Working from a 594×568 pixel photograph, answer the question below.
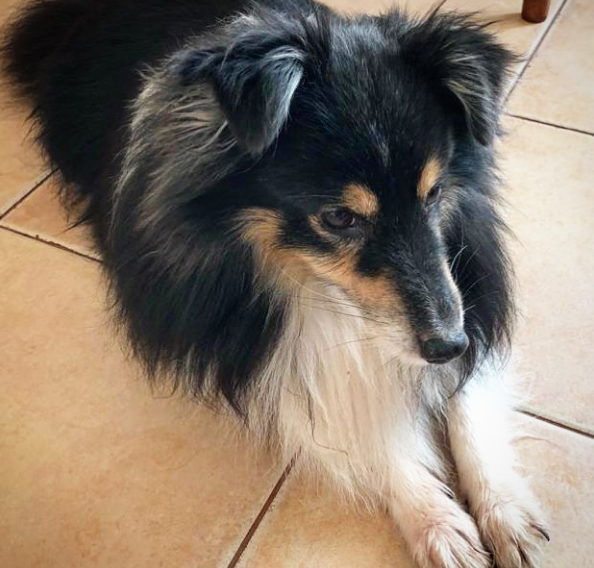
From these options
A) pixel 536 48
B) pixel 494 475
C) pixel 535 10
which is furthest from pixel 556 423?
pixel 535 10

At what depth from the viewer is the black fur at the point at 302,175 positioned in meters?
1.02

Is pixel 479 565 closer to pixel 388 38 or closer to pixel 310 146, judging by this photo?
pixel 310 146

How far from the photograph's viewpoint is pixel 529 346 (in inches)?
61.4

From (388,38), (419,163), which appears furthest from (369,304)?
(388,38)

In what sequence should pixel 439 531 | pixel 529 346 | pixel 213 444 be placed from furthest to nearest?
pixel 529 346 < pixel 213 444 < pixel 439 531

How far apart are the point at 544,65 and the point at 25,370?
162cm

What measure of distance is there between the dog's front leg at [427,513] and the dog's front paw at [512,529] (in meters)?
0.02

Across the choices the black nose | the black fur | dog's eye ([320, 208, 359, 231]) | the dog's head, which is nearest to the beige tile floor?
the black fur

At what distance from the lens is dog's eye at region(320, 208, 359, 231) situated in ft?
3.51

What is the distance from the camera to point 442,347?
110 cm

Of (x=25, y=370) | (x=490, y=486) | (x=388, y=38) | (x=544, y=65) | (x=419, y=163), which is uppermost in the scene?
(x=388, y=38)

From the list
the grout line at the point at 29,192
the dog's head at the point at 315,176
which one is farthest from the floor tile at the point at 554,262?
the grout line at the point at 29,192

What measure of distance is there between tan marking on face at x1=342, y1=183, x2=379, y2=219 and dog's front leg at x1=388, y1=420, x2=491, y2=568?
469mm

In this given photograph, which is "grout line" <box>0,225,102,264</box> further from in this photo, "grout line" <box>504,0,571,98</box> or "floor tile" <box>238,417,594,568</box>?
"grout line" <box>504,0,571,98</box>
